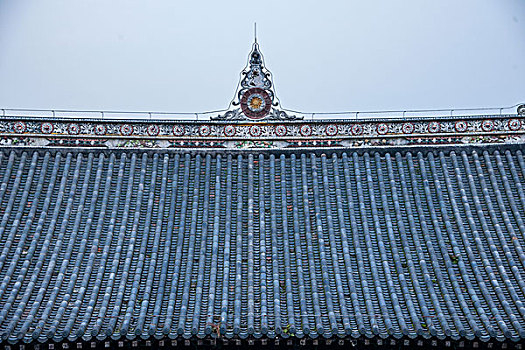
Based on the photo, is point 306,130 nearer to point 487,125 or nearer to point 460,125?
point 460,125

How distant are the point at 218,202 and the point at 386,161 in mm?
4163

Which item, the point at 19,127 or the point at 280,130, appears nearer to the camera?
the point at 19,127

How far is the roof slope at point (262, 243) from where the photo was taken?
1202 centimetres

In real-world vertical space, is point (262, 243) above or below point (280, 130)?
below

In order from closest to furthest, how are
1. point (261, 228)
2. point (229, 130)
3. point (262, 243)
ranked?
point (262, 243) < point (261, 228) < point (229, 130)

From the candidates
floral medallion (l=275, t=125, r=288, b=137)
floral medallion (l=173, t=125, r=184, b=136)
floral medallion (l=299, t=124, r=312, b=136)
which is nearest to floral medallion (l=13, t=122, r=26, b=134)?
floral medallion (l=173, t=125, r=184, b=136)

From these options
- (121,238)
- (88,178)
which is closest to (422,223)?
(121,238)

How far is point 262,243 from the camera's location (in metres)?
14.1

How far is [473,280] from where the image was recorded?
13.1m

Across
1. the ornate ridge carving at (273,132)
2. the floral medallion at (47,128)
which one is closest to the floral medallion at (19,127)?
the ornate ridge carving at (273,132)

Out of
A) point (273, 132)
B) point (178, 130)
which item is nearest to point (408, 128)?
point (273, 132)

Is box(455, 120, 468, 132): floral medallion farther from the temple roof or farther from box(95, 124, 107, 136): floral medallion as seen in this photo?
box(95, 124, 107, 136): floral medallion

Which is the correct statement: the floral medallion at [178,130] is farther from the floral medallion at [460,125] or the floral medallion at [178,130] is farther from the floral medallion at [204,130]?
the floral medallion at [460,125]

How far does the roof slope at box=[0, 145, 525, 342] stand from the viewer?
39.4ft
